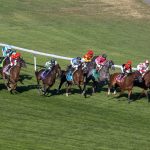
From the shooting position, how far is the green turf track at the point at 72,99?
687 inches

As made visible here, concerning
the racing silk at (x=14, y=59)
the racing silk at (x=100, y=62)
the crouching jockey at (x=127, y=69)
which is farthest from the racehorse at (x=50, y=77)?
the crouching jockey at (x=127, y=69)

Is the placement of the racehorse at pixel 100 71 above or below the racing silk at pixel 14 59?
below

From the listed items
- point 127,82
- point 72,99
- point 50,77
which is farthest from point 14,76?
point 127,82

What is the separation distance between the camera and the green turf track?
17.4m

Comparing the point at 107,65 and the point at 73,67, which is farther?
the point at 107,65

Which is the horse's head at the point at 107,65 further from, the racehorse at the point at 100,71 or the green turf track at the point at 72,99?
the green turf track at the point at 72,99

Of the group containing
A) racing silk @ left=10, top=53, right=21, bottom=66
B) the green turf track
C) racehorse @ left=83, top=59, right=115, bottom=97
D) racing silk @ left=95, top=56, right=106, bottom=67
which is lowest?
the green turf track

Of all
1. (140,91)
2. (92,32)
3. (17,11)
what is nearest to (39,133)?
(140,91)

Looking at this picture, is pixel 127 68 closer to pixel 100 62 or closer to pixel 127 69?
pixel 127 69

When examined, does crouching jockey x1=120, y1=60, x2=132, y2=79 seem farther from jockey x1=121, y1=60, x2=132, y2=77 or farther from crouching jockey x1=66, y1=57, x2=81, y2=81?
crouching jockey x1=66, y1=57, x2=81, y2=81

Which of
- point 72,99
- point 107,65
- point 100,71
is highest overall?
point 107,65

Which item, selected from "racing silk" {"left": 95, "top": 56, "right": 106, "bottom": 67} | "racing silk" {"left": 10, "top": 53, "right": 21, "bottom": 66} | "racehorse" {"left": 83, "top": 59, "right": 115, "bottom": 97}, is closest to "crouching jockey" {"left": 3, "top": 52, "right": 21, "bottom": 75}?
"racing silk" {"left": 10, "top": 53, "right": 21, "bottom": 66}

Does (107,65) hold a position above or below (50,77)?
above

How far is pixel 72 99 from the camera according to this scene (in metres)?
23.2
